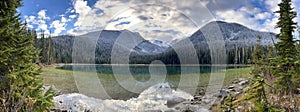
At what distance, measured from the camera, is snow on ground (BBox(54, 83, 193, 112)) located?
1275 cm

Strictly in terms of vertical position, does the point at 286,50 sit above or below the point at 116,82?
above

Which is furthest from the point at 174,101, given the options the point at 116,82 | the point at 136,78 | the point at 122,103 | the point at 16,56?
the point at 136,78

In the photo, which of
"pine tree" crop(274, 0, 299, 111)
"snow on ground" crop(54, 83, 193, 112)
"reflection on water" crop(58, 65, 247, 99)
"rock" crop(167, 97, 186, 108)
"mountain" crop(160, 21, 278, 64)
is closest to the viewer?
"pine tree" crop(274, 0, 299, 111)

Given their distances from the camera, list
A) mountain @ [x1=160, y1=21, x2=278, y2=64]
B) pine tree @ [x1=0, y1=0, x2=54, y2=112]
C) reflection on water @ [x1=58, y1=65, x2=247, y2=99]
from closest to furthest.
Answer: pine tree @ [x1=0, y1=0, x2=54, y2=112]
mountain @ [x1=160, y1=21, x2=278, y2=64]
reflection on water @ [x1=58, y1=65, x2=247, y2=99]

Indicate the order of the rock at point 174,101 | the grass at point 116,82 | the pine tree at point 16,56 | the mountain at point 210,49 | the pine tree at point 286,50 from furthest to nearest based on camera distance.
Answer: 1. the grass at point 116,82
2. the mountain at point 210,49
3. the rock at point 174,101
4. the pine tree at point 286,50
5. the pine tree at point 16,56

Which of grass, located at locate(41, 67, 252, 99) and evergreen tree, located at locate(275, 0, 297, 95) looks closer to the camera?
evergreen tree, located at locate(275, 0, 297, 95)

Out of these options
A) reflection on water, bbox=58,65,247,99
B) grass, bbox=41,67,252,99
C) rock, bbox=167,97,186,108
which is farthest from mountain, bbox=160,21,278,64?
rock, bbox=167,97,186,108

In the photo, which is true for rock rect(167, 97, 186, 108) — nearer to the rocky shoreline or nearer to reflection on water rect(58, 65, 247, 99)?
the rocky shoreline

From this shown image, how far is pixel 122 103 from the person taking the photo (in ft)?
50.8

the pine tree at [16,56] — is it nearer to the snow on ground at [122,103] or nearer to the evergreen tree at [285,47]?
the snow on ground at [122,103]

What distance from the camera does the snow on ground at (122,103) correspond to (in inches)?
502

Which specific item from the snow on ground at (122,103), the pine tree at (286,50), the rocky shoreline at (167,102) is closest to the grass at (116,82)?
the snow on ground at (122,103)

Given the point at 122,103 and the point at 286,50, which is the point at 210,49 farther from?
the point at 286,50

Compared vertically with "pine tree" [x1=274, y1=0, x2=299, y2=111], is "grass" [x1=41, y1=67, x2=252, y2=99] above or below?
below
